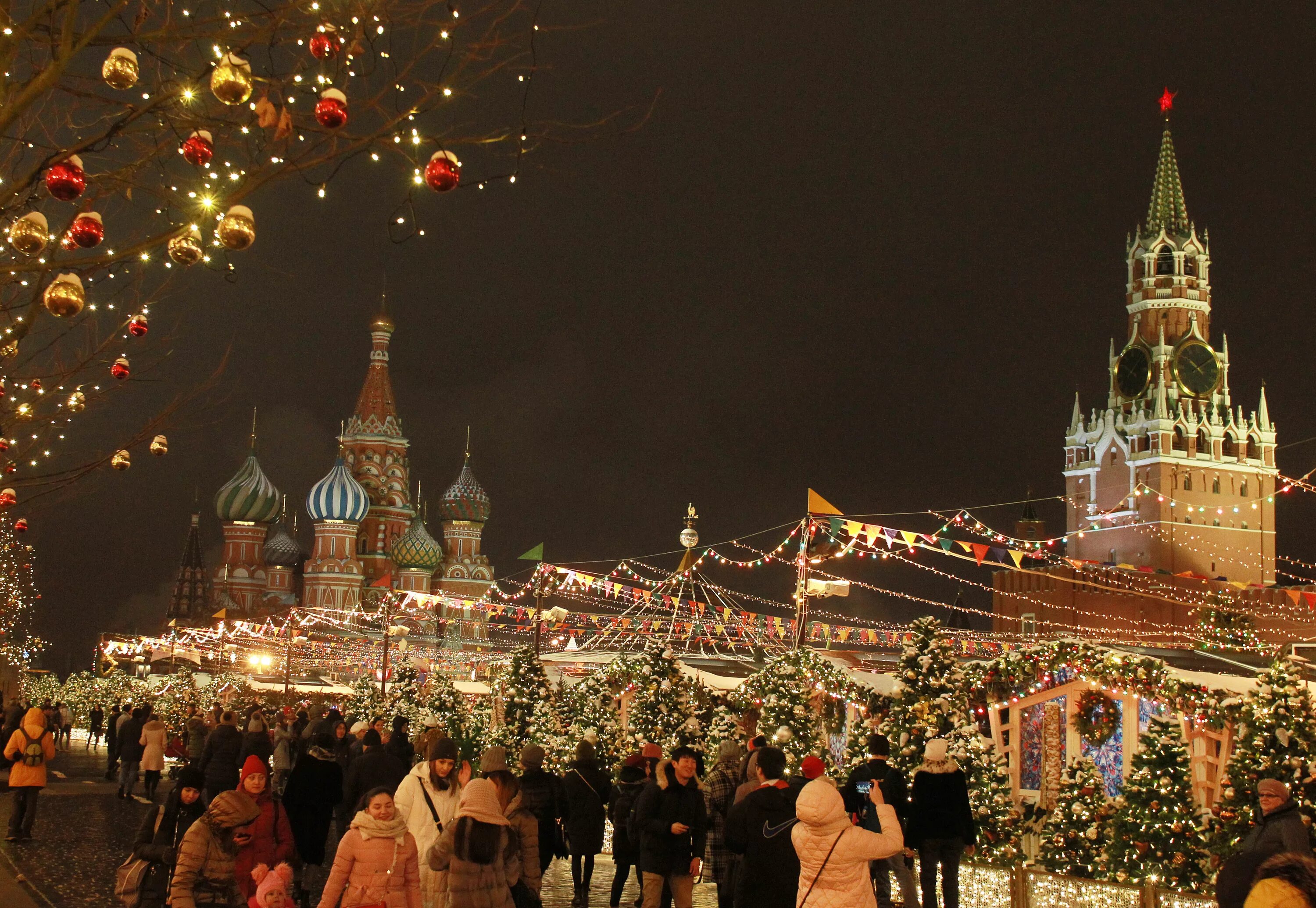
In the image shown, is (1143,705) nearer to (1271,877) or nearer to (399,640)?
(1271,877)

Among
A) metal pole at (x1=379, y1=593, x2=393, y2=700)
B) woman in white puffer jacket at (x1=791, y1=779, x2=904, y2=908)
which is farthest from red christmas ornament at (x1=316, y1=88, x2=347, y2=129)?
metal pole at (x1=379, y1=593, x2=393, y2=700)

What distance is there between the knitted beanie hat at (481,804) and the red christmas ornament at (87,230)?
2.84 meters

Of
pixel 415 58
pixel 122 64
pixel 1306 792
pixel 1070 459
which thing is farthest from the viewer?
pixel 1070 459

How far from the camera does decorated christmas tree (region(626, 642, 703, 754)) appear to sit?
13281 mm

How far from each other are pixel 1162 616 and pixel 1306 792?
57.8 metres

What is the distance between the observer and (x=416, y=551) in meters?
77.7

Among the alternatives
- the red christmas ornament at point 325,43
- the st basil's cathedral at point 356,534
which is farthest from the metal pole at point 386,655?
the st basil's cathedral at point 356,534

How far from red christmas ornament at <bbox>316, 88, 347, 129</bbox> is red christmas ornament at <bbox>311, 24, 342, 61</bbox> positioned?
38 centimetres

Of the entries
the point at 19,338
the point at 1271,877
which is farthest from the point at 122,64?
the point at 1271,877

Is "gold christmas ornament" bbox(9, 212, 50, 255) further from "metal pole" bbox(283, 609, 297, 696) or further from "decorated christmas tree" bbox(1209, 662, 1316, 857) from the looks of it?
"metal pole" bbox(283, 609, 297, 696)

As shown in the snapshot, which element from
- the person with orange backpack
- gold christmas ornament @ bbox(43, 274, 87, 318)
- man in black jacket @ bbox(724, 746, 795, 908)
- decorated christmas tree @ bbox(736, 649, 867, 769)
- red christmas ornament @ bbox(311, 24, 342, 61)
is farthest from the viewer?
decorated christmas tree @ bbox(736, 649, 867, 769)

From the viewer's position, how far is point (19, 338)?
21.5ft

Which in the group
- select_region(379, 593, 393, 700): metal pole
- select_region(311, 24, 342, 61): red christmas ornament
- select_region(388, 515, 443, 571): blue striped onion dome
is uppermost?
select_region(388, 515, 443, 571): blue striped onion dome

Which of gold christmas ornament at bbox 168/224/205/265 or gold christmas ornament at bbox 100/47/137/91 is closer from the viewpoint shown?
gold christmas ornament at bbox 100/47/137/91
